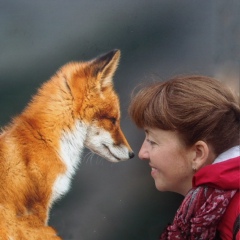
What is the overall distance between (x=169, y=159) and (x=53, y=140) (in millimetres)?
380

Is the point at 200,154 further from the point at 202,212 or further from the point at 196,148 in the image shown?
the point at 202,212

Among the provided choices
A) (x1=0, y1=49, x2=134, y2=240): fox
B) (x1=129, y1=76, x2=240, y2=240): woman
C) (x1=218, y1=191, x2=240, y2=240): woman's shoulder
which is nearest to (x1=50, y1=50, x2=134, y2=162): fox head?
(x1=0, y1=49, x2=134, y2=240): fox

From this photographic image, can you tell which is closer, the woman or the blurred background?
the woman

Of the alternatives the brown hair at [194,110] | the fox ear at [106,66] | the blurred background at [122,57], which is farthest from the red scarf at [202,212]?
the fox ear at [106,66]

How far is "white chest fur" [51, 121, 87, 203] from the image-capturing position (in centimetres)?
147

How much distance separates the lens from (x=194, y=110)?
4.25 ft

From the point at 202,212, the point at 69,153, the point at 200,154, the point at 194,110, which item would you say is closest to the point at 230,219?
the point at 202,212

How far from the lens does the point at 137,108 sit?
4.55 feet

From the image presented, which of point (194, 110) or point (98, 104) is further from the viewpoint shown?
point (98, 104)

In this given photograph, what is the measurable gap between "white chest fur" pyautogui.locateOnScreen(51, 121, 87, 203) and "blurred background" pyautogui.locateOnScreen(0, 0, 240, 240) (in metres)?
0.03

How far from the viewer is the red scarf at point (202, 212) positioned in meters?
1.22

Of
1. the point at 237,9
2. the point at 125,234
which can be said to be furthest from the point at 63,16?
the point at 125,234

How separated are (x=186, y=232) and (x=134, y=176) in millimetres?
393

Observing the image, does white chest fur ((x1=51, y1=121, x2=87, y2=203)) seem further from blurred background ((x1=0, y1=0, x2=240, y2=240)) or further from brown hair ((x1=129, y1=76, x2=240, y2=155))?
brown hair ((x1=129, y1=76, x2=240, y2=155))
